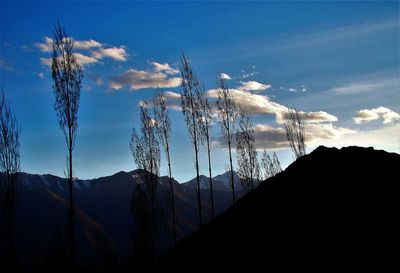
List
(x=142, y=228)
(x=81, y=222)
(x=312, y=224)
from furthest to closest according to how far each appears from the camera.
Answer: (x=81, y=222)
(x=142, y=228)
(x=312, y=224)

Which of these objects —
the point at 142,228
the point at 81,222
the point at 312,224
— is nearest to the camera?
the point at 312,224

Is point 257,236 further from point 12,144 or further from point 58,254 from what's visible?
point 58,254

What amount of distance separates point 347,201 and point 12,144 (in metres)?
20.0

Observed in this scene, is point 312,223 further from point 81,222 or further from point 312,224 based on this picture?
point 81,222

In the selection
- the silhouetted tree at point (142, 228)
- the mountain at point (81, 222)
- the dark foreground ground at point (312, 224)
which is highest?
the dark foreground ground at point (312, 224)

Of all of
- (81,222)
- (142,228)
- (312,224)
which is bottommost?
(81,222)

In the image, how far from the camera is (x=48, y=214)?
540 ft

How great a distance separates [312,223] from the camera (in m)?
15.7

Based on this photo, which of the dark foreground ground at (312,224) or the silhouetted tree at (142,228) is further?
the silhouetted tree at (142,228)

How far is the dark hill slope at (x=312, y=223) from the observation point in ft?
43.2

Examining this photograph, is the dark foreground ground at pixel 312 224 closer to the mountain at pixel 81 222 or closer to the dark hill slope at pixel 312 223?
the dark hill slope at pixel 312 223

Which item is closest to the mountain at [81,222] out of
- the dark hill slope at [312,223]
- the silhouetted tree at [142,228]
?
the silhouetted tree at [142,228]

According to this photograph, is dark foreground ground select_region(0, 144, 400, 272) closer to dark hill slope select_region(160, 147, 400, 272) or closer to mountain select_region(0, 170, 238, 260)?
dark hill slope select_region(160, 147, 400, 272)

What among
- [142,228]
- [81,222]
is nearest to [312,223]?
[142,228]
